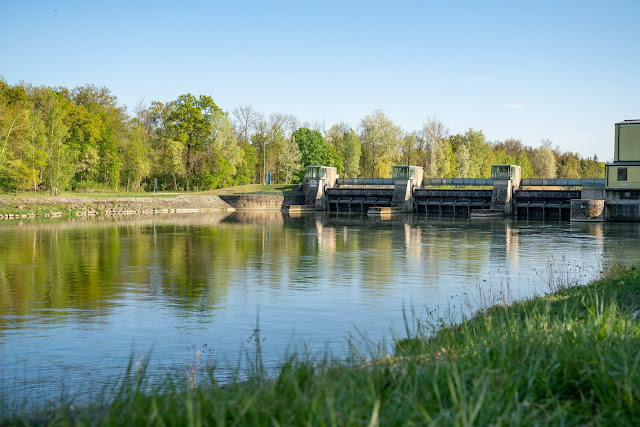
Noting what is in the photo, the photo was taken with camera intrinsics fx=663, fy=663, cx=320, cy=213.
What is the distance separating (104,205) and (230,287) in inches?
1660

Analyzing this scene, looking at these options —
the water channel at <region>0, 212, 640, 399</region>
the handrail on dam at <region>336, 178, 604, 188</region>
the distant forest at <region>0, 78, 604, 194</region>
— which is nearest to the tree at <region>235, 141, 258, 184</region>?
the distant forest at <region>0, 78, 604, 194</region>

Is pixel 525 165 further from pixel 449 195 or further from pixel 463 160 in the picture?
pixel 449 195

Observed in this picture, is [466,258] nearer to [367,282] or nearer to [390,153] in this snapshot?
[367,282]

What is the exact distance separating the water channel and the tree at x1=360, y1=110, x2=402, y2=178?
51892 mm

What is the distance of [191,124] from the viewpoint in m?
76.8

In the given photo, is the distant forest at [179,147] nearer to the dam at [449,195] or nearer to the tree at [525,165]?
the tree at [525,165]

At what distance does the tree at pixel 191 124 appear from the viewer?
76.7 meters

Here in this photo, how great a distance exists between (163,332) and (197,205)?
5420 cm

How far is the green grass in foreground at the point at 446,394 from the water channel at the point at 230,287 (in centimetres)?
100

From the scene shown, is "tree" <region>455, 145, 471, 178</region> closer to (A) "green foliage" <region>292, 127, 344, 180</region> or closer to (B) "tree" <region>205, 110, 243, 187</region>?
(A) "green foliage" <region>292, 127, 344, 180</region>

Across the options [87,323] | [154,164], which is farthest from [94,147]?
[87,323]

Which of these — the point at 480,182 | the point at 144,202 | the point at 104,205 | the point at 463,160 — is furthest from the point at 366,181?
the point at 463,160

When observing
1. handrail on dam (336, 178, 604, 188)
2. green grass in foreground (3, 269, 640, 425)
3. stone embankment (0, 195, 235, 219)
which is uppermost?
handrail on dam (336, 178, 604, 188)

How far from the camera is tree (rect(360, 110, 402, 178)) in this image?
90.3 metres
